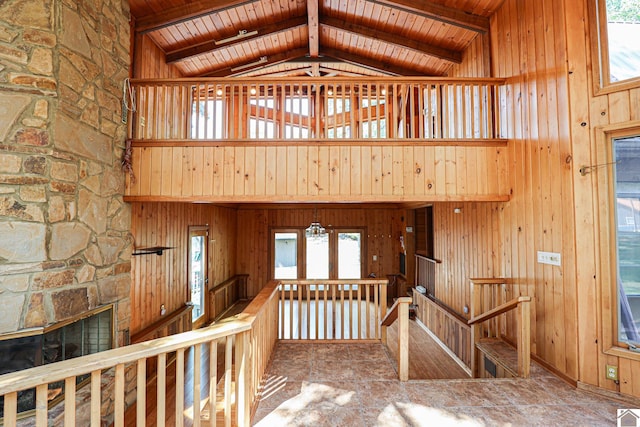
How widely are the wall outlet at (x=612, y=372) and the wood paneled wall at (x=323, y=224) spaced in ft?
21.1

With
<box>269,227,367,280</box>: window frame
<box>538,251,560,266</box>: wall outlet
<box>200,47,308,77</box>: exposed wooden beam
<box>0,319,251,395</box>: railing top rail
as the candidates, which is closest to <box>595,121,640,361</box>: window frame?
<box>538,251,560,266</box>: wall outlet

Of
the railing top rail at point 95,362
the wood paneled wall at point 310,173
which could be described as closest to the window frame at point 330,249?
the wood paneled wall at point 310,173

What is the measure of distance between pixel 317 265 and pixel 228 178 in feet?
19.5

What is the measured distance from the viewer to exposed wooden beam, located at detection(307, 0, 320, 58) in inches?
186

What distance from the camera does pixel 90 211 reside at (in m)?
2.97

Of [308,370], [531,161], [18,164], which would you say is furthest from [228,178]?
[531,161]

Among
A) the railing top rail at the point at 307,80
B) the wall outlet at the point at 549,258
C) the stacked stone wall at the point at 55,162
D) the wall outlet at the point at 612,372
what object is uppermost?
the railing top rail at the point at 307,80

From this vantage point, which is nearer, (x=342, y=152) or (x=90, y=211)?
(x=90, y=211)

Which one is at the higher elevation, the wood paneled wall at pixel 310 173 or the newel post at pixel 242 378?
the wood paneled wall at pixel 310 173

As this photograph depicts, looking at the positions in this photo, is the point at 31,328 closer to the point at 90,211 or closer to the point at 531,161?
the point at 90,211

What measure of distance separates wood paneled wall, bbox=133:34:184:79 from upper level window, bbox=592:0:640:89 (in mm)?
5074

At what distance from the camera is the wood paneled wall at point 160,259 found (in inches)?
152

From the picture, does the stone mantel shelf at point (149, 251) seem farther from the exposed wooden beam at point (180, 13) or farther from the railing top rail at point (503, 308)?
the railing top rail at point (503, 308)

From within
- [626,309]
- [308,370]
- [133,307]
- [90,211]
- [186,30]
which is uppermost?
[186,30]
